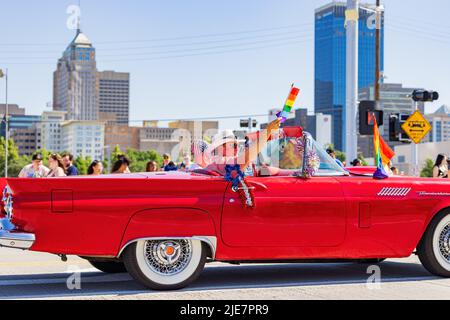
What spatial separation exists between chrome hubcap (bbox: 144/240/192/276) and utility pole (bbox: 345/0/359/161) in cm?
1988

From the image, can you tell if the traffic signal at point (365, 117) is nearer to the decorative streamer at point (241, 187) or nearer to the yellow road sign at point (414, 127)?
the yellow road sign at point (414, 127)

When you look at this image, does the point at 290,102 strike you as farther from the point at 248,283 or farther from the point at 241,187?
the point at 248,283

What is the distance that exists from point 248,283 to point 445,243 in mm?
2182

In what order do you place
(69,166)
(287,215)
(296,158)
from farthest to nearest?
(69,166) < (296,158) < (287,215)

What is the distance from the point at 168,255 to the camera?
261 inches

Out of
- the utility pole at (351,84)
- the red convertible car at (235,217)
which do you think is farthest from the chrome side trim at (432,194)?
the utility pole at (351,84)

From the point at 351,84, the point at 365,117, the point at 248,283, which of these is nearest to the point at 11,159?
the point at 351,84

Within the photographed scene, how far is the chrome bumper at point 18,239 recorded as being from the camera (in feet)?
20.7

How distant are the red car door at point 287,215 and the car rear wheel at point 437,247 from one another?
3.59 feet

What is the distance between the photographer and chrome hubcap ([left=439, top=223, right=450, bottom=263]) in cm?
767

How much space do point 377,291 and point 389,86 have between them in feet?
368

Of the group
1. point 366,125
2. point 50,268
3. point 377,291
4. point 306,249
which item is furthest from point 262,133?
point 366,125

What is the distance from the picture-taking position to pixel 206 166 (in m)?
7.30

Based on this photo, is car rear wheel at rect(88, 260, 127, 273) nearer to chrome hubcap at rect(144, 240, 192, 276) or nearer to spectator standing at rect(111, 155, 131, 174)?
chrome hubcap at rect(144, 240, 192, 276)
